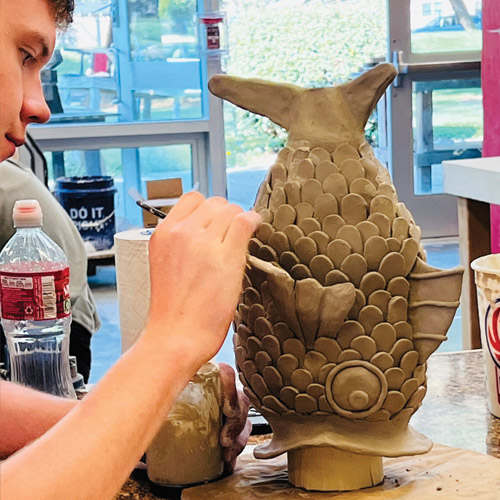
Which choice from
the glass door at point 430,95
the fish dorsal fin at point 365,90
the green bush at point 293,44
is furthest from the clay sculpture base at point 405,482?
the green bush at point 293,44

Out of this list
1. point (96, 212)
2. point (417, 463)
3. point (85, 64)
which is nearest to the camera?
point (417, 463)

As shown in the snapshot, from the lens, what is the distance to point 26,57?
0.89 meters

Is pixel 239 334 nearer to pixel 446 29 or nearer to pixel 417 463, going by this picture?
pixel 417 463

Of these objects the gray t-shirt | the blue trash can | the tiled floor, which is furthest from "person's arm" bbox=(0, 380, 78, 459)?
the blue trash can

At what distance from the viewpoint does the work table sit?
1.21 meters

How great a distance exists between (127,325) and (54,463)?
22.4 inches

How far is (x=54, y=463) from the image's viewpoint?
805 mm

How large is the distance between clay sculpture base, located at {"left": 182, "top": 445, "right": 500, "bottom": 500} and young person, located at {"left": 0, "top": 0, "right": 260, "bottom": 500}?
285mm

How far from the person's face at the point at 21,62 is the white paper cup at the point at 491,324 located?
745 mm

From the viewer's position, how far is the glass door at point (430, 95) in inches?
253

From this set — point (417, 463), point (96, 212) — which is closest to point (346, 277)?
point (417, 463)

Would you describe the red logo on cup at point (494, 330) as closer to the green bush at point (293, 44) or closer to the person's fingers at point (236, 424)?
the person's fingers at point (236, 424)

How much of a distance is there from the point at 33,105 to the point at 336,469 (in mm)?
573

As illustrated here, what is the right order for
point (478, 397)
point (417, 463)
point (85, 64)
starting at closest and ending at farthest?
point (417, 463), point (478, 397), point (85, 64)
